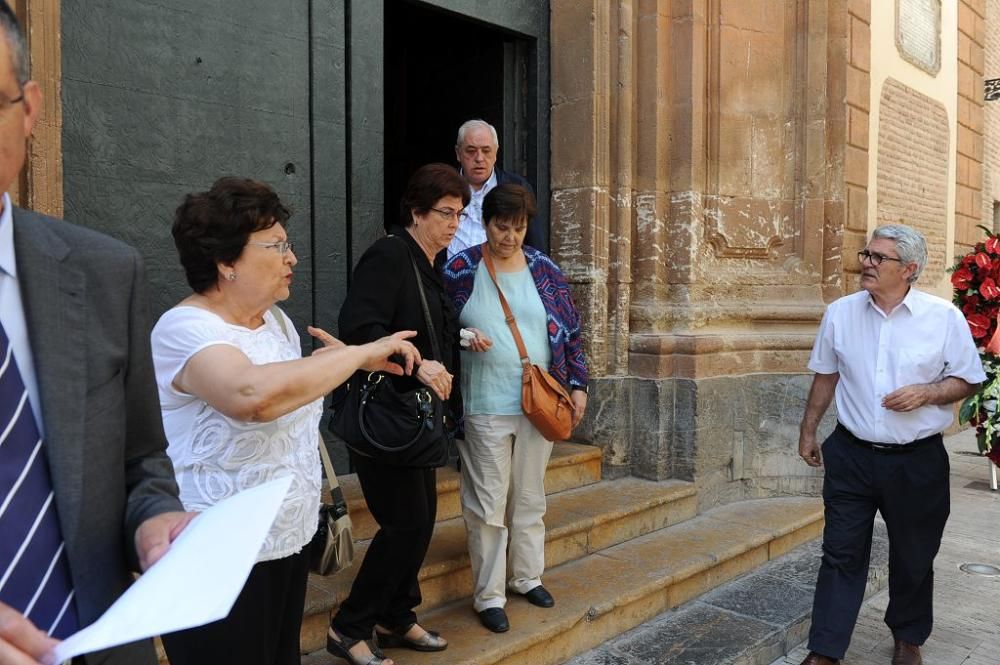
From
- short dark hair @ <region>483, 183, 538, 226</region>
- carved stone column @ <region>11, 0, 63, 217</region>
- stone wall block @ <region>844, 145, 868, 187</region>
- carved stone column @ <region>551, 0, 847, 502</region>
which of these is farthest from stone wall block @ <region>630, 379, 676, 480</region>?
carved stone column @ <region>11, 0, 63, 217</region>

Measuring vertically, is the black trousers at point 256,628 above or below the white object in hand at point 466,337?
below

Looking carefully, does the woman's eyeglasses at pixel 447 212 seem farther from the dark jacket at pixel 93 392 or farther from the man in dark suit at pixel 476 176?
the dark jacket at pixel 93 392

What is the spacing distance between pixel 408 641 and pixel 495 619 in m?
0.38

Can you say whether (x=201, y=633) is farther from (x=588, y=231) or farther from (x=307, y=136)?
(x=588, y=231)

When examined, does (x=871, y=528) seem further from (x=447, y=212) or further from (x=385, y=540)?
(x=447, y=212)

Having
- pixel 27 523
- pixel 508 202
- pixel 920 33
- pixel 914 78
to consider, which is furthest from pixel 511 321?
pixel 920 33

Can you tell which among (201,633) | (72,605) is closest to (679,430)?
(201,633)

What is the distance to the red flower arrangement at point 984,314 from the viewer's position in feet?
16.2

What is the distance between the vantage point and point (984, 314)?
5.01 m

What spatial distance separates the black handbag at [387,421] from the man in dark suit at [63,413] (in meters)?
1.52

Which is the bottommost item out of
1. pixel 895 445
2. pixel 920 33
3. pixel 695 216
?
pixel 895 445

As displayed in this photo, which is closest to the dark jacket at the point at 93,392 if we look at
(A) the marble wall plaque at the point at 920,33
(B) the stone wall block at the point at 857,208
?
(B) the stone wall block at the point at 857,208

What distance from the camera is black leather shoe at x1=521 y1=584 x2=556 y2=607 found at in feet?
11.9

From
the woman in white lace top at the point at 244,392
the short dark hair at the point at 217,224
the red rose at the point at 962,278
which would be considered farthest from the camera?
the red rose at the point at 962,278
